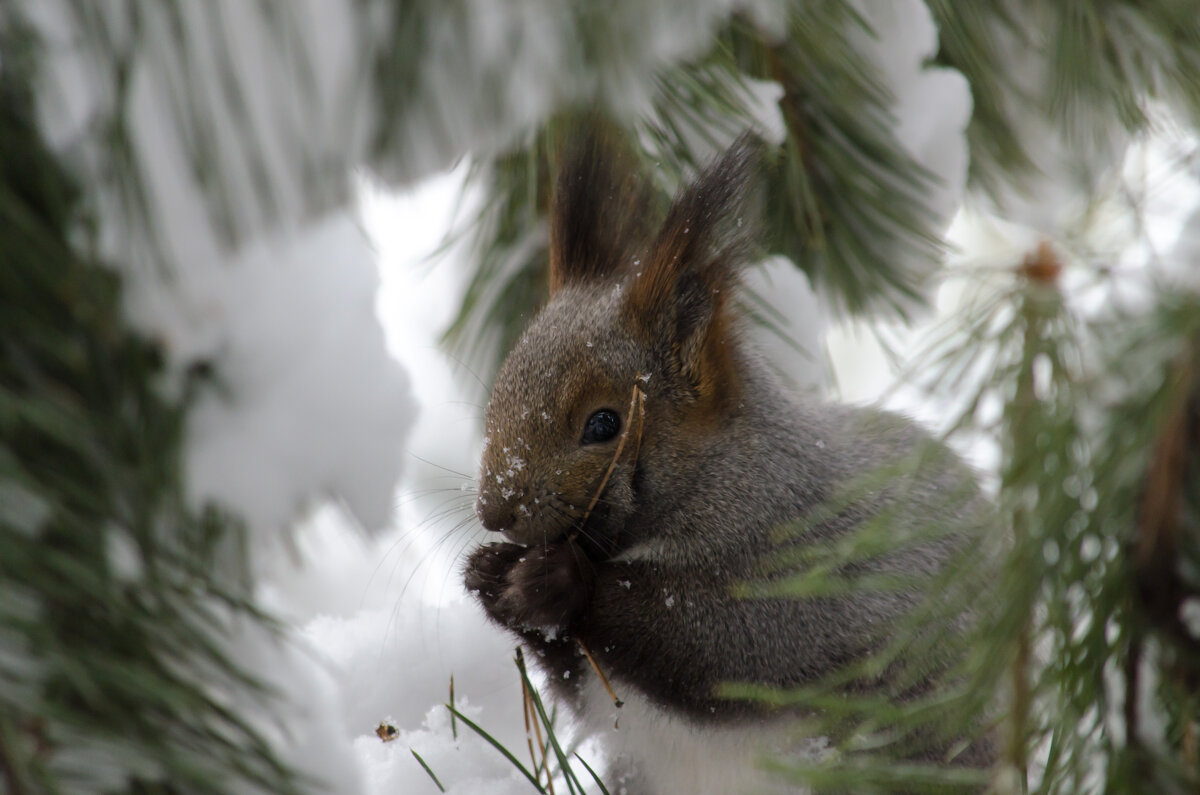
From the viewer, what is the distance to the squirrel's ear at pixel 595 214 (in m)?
1.48

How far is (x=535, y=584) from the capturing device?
1.31 metres

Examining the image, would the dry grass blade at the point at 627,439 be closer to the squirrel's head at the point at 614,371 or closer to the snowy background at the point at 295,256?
the squirrel's head at the point at 614,371

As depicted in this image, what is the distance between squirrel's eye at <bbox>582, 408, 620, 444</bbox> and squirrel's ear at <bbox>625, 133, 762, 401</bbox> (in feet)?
0.45

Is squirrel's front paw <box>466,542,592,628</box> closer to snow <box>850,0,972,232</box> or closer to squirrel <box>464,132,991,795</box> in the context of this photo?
squirrel <box>464,132,991,795</box>

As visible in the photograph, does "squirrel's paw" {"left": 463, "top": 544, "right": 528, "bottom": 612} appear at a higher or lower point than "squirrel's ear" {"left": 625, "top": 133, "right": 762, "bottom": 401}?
lower

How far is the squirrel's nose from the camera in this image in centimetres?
134

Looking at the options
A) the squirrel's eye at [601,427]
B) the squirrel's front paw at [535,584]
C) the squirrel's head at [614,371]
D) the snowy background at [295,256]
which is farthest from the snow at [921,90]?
the squirrel's front paw at [535,584]

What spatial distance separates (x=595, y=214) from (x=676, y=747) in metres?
0.85

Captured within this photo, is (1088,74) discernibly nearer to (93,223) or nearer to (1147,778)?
(1147,778)

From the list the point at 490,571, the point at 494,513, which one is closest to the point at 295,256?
the point at 494,513

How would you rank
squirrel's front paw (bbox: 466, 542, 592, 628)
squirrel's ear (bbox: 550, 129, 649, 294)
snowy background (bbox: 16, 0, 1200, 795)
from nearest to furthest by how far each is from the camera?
snowy background (bbox: 16, 0, 1200, 795) → squirrel's front paw (bbox: 466, 542, 592, 628) → squirrel's ear (bbox: 550, 129, 649, 294)

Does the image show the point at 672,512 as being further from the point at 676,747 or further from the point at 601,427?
the point at 676,747

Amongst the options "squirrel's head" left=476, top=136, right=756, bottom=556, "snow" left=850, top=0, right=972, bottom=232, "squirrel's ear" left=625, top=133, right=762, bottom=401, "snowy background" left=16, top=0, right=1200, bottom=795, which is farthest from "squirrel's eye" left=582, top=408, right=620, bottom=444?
"snow" left=850, top=0, right=972, bottom=232

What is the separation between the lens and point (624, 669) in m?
1.39
